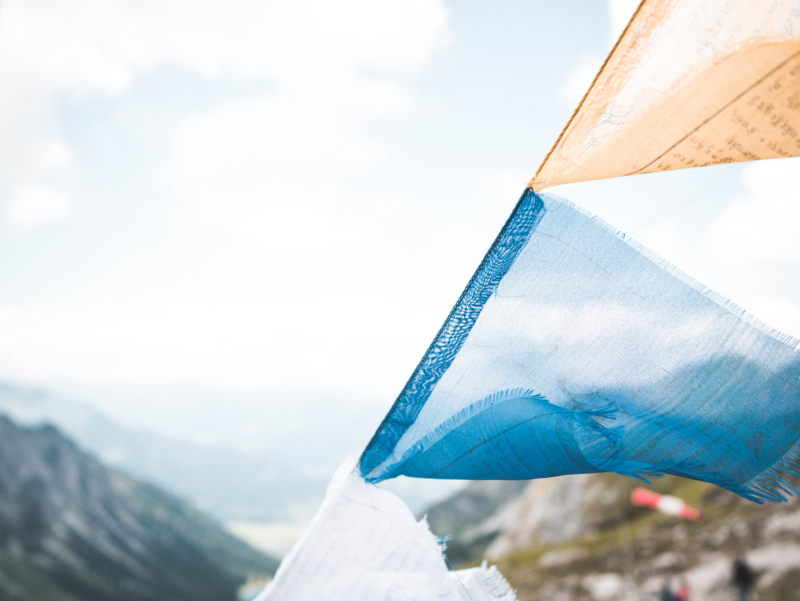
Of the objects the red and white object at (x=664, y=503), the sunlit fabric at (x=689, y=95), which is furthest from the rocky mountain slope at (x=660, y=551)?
the sunlit fabric at (x=689, y=95)

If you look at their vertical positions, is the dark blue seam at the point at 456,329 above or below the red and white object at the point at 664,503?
above

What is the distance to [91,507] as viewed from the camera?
86750 mm

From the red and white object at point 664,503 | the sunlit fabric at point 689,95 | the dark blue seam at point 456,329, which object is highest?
the sunlit fabric at point 689,95

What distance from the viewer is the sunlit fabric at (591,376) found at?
109 inches

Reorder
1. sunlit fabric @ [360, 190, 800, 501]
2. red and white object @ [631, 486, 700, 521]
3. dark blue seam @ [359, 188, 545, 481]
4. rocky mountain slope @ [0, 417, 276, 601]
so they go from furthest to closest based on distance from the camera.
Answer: rocky mountain slope @ [0, 417, 276, 601]
red and white object @ [631, 486, 700, 521]
dark blue seam @ [359, 188, 545, 481]
sunlit fabric @ [360, 190, 800, 501]

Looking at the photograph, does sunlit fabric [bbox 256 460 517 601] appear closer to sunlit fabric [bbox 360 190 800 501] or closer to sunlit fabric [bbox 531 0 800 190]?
sunlit fabric [bbox 360 190 800 501]

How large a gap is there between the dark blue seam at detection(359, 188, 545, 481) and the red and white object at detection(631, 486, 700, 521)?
23.2 metres

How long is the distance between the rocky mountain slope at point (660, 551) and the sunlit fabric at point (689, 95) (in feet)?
45.0

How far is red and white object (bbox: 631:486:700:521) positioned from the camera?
22000 millimetres

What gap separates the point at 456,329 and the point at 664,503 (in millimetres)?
27221

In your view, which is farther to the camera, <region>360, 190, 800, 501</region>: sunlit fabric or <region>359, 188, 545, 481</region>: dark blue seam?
<region>359, 188, 545, 481</region>: dark blue seam

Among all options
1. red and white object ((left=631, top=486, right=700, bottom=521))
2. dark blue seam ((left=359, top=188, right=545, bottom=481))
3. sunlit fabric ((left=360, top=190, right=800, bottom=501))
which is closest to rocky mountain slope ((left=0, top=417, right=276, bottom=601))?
red and white object ((left=631, top=486, right=700, bottom=521))

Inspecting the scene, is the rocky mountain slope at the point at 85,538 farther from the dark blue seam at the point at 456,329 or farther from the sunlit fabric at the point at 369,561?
the dark blue seam at the point at 456,329

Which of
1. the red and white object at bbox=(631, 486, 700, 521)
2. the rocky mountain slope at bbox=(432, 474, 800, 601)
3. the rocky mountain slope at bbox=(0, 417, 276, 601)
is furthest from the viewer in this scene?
the rocky mountain slope at bbox=(0, 417, 276, 601)
